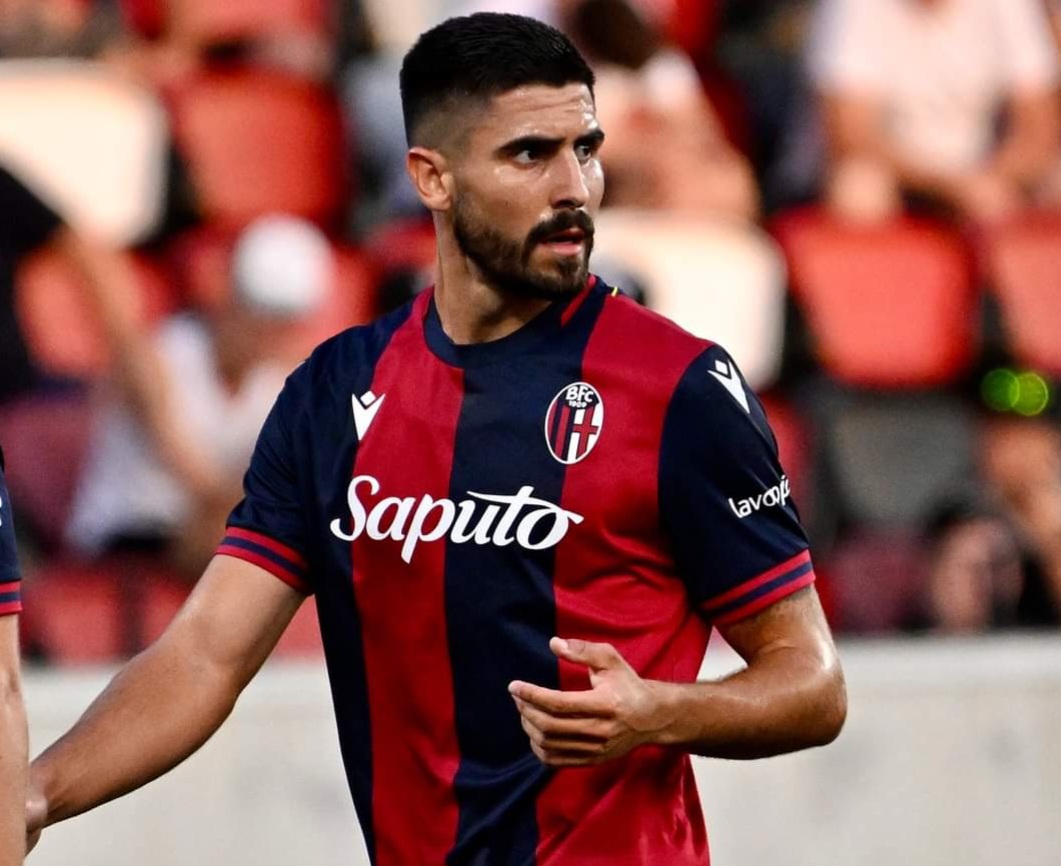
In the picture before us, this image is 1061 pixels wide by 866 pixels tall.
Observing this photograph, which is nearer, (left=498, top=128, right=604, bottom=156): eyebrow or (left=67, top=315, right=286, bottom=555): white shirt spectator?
(left=498, top=128, right=604, bottom=156): eyebrow

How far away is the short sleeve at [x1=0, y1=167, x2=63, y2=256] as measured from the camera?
5.97m

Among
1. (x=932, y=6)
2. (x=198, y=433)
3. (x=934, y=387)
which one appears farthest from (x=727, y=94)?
(x=198, y=433)

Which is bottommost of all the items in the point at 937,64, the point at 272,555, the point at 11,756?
the point at 11,756

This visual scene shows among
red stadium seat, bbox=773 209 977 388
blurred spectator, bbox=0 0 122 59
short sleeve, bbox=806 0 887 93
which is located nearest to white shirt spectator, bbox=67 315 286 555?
blurred spectator, bbox=0 0 122 59

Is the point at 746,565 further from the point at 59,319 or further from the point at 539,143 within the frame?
the point at 59,319

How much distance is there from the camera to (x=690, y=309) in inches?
263

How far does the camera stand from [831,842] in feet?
18.5

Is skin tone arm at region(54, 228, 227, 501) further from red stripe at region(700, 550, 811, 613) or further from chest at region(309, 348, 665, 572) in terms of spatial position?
red stripe at region(700, 550, 811, 613)

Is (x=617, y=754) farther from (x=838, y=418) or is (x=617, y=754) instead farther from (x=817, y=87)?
(x=817, y=87)

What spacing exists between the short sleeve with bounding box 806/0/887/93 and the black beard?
412 cm

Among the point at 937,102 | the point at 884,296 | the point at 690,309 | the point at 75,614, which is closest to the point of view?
the point at 75,614

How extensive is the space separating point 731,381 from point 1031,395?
13.2ft

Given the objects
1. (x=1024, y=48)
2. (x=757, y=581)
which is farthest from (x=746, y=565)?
(x=1024, y=48)

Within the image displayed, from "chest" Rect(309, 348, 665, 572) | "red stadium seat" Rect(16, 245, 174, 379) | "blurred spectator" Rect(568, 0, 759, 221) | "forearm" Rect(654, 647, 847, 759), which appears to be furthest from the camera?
"blurred spectator" Rect(568, 0, 759, 221)
